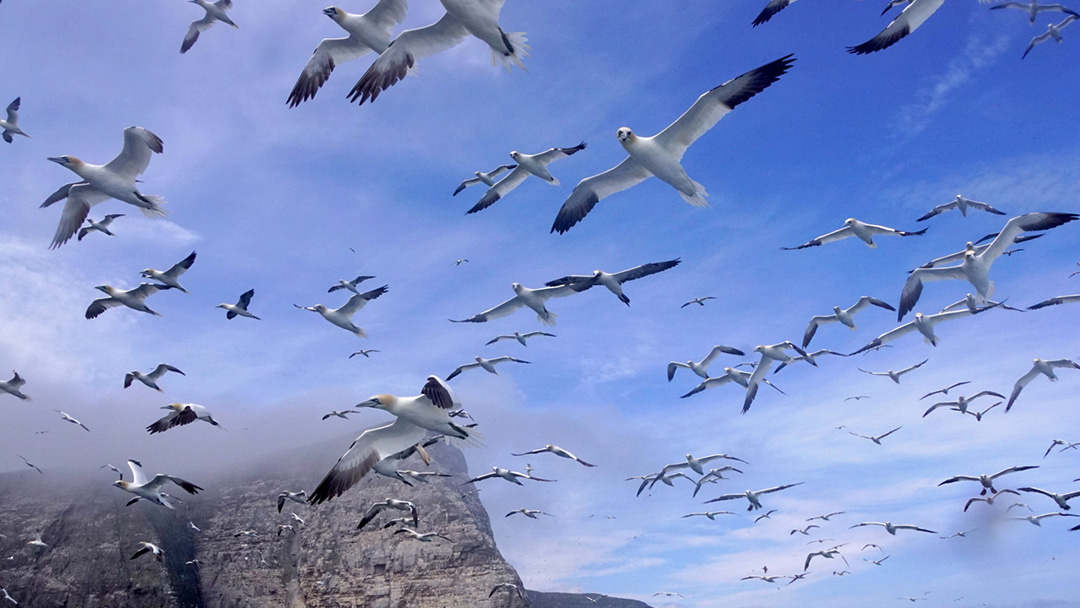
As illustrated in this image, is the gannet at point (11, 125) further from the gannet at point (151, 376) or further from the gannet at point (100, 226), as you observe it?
the gannet at point (151, 376)

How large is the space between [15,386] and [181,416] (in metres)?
8.58

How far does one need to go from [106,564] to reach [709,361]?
1987 inches

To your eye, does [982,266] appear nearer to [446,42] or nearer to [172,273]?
[446,42]

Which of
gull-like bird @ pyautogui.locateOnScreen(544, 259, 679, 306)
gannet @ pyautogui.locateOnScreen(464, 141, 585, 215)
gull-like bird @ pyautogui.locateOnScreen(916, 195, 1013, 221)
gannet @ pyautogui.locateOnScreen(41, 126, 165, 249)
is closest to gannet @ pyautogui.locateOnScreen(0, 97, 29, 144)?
gannet @ pyautogui.locateOnScreen(41, 126, 165, 249)

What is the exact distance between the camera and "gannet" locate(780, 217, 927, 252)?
61.0 feet

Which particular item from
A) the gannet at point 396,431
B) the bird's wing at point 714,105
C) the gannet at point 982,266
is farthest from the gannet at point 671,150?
the gannet at point 982,266

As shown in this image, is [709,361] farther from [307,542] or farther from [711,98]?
[307,542]

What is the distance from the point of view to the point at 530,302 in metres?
20.3

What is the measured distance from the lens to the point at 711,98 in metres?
12.9

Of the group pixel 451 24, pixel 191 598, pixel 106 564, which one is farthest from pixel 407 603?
pixel 451 24

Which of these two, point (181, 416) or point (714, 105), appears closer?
point (714, 105)

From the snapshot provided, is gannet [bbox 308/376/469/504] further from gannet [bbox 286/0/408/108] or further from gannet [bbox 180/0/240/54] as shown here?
gannet [bbox 180/0/240/54]

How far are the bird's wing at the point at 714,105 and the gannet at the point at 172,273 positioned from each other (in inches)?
537

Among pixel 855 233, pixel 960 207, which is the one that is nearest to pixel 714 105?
pixel 855 233
